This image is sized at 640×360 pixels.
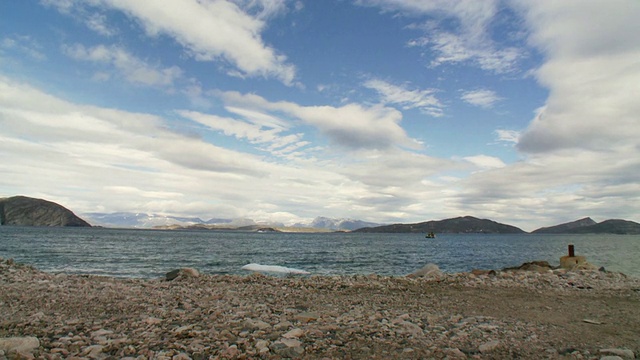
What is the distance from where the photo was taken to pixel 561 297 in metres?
15.2

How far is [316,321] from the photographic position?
33.3 feet

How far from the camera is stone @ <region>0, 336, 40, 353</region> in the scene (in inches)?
288

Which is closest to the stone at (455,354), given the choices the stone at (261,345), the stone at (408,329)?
the stone at (408,329)

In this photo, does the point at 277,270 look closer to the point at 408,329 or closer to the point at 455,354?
the point at 408,329

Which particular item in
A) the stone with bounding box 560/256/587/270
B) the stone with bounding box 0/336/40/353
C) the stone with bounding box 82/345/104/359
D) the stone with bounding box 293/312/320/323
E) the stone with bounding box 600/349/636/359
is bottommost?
the stone with bounding box 82/345/104/359

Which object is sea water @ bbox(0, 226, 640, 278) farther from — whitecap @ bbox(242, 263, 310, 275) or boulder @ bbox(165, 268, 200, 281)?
boulder @ bbox(165, 268, 200, 281)

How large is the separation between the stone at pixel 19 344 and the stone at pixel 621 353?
11672 mm

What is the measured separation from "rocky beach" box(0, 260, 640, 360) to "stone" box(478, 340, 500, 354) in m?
0.02

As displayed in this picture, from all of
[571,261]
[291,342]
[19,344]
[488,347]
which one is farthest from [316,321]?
[571,261]

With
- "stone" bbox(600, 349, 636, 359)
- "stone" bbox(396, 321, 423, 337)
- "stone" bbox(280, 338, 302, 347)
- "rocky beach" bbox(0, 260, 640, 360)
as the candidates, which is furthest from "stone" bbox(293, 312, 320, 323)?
"stone" bbox(600, 349, 636, 359)

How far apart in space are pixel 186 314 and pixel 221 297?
3.38 m

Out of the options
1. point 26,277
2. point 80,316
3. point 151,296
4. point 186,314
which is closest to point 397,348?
point 186,314

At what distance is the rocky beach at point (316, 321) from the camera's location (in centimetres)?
763

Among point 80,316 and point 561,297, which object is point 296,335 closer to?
point 80,316
